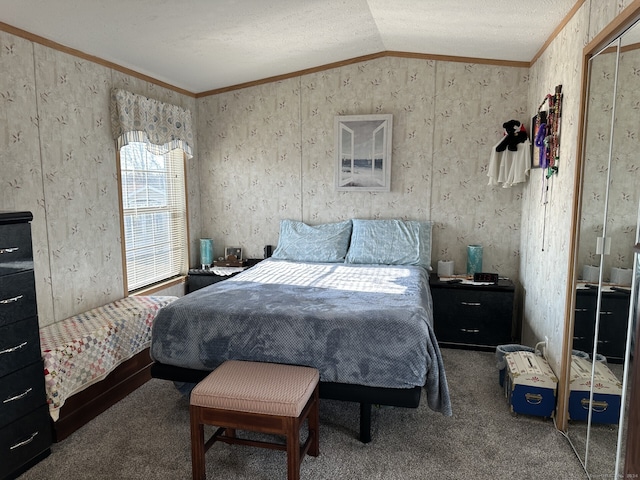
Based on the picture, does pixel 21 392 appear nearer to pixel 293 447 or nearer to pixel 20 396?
pixel 20 396

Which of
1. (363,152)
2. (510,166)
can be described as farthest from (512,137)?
(363,152)

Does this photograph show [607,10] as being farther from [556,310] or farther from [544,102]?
[556,310]

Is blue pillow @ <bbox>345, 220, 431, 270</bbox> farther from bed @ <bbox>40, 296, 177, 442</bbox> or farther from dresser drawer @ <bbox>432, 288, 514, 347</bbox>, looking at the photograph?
bed @ <bbox>40, 296, 177, 442</bbox>

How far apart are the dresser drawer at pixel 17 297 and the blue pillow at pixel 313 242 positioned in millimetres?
2334

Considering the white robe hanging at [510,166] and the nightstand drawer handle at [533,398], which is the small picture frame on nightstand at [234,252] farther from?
the nightstand drawer handle at [533,398]

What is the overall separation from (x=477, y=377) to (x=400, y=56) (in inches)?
113

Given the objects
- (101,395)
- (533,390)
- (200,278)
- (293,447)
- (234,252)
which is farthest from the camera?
(234,252)

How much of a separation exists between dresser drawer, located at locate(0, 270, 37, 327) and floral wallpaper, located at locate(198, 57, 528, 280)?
2604mm

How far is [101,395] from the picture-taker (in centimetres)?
282

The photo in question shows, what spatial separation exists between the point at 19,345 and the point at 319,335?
4.81ft

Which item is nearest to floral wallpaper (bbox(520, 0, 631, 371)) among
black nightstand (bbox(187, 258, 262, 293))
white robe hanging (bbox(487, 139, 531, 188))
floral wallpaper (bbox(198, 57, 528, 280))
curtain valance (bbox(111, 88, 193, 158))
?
white robe hanging (bbox(487, 139, 531, 188))

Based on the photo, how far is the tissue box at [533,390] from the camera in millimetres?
2617

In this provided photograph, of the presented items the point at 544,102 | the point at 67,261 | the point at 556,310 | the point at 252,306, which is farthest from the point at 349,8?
the point at 67,261

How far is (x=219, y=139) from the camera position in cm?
468
